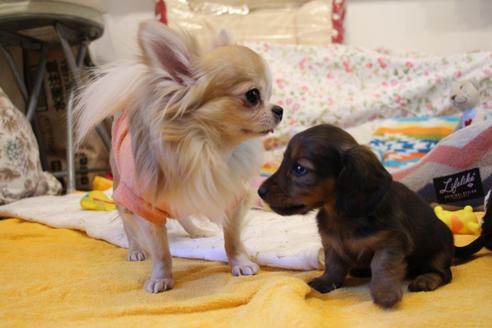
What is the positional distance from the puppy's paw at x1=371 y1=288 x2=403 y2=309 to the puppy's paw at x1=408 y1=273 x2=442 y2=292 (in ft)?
0.45

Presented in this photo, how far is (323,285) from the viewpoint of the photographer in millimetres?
1254

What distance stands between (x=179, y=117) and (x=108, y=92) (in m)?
0.23

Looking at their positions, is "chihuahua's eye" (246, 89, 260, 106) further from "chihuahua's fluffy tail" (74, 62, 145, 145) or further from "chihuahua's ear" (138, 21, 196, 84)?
"chihuahua's fluffy tail" (74, 62, 145, 145)

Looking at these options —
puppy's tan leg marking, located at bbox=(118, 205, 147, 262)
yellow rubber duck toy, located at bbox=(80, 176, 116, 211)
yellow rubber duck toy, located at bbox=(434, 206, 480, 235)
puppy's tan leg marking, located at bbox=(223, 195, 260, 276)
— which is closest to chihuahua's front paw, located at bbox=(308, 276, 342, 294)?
puppy's tan leg marking, located at bbox=(223, 195, 260, 276)

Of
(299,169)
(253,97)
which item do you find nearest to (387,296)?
(299,169)

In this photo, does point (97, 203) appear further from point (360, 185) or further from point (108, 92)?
point (360, 185)

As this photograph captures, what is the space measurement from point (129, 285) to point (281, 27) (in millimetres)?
Answer: 2527

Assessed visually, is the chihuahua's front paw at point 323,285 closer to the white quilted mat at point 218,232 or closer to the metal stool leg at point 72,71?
the white quilted mat at point 218,232

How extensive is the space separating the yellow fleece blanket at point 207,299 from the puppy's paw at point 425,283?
3cm

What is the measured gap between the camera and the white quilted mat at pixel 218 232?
151cm

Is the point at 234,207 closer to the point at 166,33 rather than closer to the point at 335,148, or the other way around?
the point at 335,148

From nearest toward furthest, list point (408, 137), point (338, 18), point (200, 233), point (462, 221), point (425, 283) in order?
point (425, 283) → point (462, 221) → point (200, 233) → point (408, 137) → point (338, 18)

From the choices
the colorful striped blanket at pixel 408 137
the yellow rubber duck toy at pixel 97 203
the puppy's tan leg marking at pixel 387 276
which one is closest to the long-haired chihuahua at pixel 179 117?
the puppy's tan leg marking at pixel 387 276

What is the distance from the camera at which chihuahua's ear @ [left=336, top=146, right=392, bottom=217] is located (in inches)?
43.7
